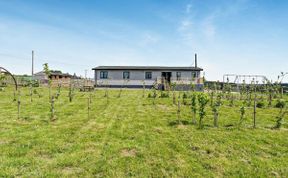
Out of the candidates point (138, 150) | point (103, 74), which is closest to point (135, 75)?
point (103, 74)

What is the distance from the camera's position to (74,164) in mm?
4238

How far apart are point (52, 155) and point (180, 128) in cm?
447

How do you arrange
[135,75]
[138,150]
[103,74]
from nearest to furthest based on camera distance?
[138,150] < [103,74] < [135,75]

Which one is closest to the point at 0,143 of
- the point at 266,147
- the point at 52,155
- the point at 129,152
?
the point at 52,155

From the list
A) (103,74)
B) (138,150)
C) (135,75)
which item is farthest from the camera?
(135,75)

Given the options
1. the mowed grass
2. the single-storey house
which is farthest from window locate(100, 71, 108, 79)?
the mowed grass

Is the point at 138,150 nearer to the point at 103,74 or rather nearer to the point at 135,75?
the point at 135,75

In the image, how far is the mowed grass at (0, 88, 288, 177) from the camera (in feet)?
13.2

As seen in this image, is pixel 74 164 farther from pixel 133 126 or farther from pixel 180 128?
pixel 180 128

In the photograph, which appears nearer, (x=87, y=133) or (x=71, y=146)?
(x=71, y=146)

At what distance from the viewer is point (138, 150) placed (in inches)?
201

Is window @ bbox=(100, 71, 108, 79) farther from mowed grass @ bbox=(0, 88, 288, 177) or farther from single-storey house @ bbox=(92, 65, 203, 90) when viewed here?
mowed grass @ bbox=(0, 88, 288, 177)

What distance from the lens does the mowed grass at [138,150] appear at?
403 cm

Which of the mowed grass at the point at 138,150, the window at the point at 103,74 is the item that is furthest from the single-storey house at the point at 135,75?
the mowed grass at the point at 138,150
